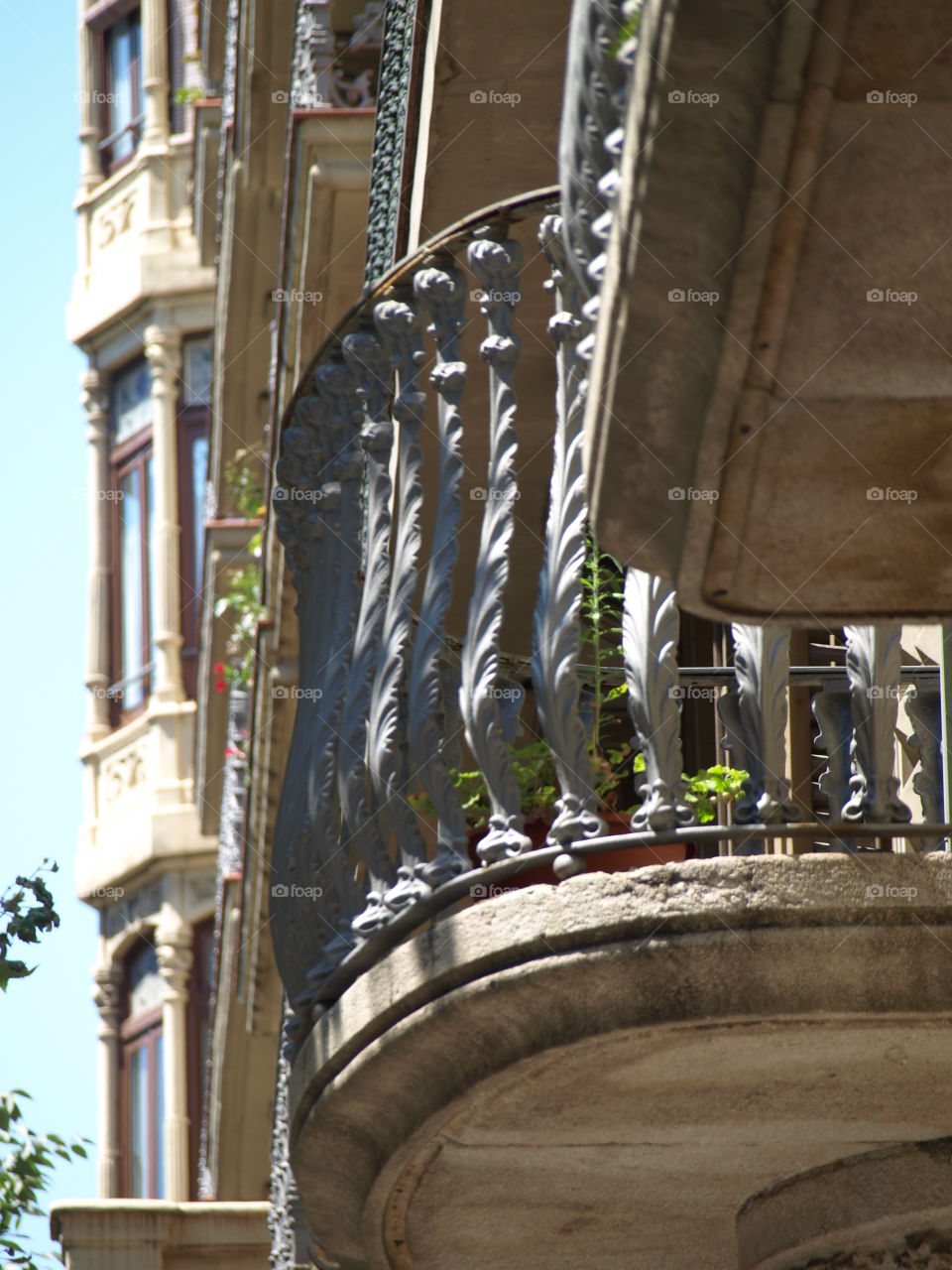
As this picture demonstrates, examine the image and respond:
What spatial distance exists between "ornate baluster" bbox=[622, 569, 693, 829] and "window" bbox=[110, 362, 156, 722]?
16224 millimetres

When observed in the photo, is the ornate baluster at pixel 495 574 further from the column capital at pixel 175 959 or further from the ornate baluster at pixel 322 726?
the column capital at pixel 175 959

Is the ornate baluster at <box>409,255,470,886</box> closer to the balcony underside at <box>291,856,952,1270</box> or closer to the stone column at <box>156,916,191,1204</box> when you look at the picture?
the balcony underside at <box>291,856,952,1270</box>

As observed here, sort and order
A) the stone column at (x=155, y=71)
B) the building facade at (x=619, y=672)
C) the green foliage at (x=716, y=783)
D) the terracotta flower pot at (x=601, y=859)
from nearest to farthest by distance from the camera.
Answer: the building facade at (x=619, y=672) → the terracotta flower pot at (x=601, y=859) → the green foliage at (x=716, y=783) → the stone column at (x=155, y=71)

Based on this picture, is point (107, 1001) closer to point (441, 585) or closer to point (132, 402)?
point (132, 402)

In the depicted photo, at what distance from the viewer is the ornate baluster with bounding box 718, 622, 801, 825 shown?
14.4 feet

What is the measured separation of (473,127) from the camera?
7719 millimetres

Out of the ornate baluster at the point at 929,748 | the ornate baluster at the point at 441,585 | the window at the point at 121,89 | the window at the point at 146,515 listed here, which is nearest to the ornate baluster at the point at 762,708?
the ornate baluster at the point at 441,585

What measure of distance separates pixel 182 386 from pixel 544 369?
12860mm

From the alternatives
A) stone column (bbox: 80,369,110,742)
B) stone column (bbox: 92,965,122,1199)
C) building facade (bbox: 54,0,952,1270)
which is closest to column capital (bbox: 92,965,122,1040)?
stone column (bbox: 92,965,122,1199)

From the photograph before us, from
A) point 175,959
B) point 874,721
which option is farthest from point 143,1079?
point 874,721

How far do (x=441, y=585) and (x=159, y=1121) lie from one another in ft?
51.8

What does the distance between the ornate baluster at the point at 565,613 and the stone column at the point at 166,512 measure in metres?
15.6

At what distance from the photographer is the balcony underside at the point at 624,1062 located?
13.7ft

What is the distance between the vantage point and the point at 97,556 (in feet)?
70.1
